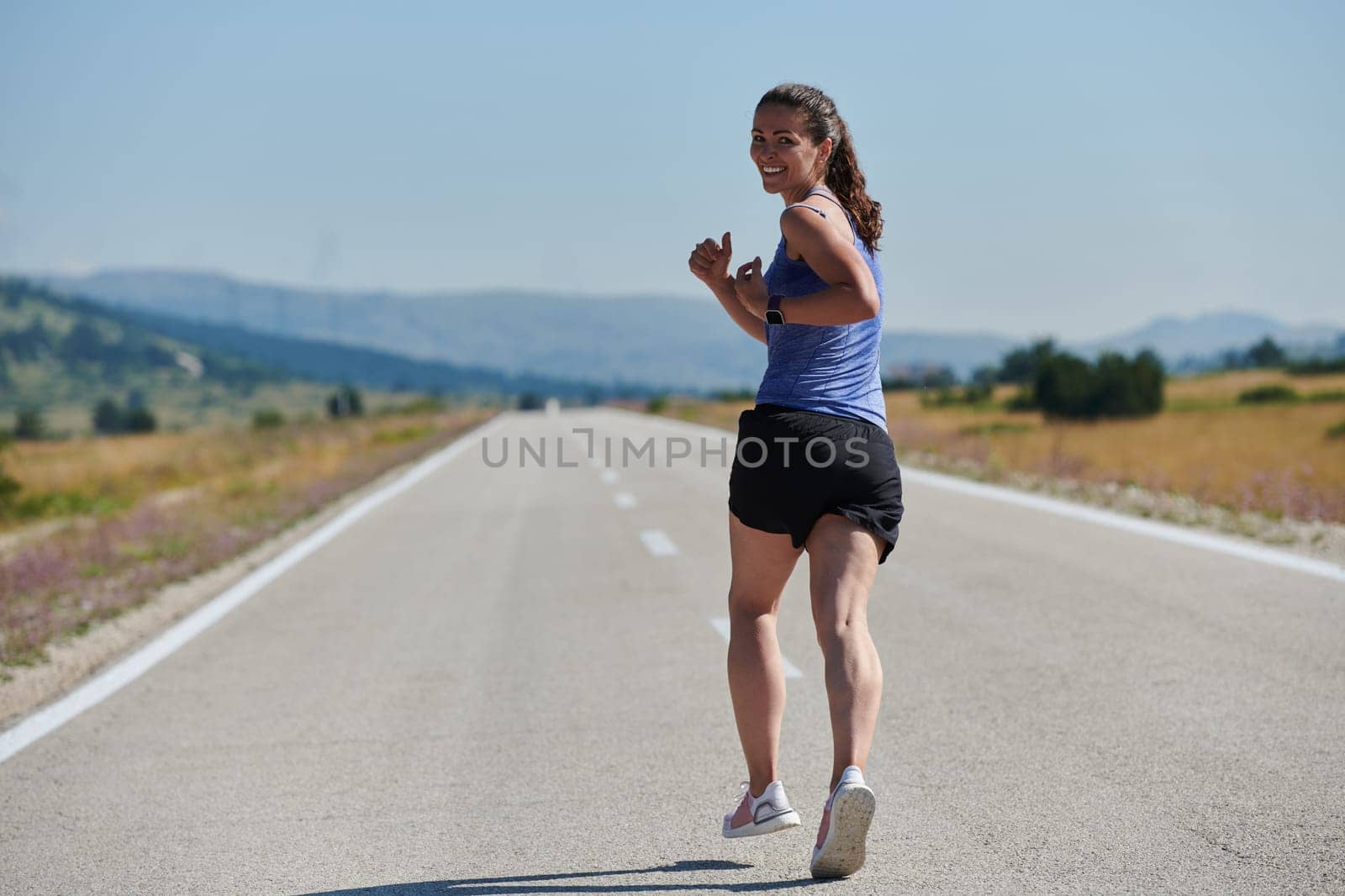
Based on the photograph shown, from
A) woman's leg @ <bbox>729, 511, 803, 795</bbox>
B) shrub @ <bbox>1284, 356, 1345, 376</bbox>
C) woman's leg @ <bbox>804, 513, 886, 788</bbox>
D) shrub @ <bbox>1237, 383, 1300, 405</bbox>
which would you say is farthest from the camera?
shrub @ <bbox>1284, 356, 1345, 376</bbox>

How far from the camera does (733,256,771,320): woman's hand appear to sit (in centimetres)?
373

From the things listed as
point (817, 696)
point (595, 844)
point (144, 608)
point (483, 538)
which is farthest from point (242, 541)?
point (595, 844)

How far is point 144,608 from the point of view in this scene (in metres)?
9.67

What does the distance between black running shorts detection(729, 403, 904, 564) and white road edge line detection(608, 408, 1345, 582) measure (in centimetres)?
597

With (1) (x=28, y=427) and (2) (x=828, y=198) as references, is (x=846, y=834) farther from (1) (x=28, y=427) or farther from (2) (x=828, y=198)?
(1) (x=28, y=427)

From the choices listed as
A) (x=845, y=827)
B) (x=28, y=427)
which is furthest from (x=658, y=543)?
(x=28, y=427)

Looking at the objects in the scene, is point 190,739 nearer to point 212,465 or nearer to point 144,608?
point 144,608

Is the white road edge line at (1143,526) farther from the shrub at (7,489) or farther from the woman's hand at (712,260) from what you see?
the shrub at (7,489)

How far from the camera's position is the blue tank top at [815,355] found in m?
3.71

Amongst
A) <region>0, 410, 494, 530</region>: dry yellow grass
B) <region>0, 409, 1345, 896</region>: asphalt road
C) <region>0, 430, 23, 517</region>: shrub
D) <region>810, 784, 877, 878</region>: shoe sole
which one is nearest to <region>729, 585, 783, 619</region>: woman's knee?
<region>810, 784, 877, 878</region>: shoe sole

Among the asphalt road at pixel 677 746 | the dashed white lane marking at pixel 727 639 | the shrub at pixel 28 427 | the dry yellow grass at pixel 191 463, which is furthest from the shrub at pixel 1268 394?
the shrub at pixel 28 427

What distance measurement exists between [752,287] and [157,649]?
17.9 feet

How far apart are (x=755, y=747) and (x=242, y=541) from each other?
1027 cm

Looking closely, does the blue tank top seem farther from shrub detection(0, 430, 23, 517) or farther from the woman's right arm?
shrub detection(0, 430, 23, 517)
